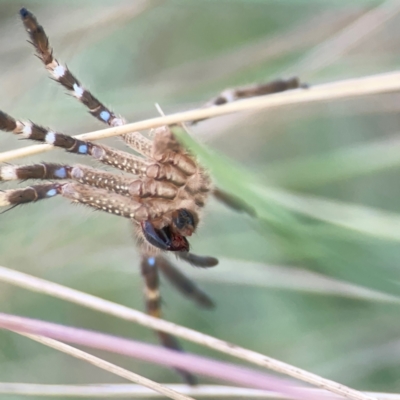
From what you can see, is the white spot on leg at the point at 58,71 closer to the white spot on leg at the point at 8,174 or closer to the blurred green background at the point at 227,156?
the white spot on leg at the point at 8,174

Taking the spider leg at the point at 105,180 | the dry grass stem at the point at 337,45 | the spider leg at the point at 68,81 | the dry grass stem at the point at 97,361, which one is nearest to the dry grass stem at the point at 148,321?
the dry grass stem at the point at 97,361

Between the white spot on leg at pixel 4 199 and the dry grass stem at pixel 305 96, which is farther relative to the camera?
the white spot on leg at pixel 4 199

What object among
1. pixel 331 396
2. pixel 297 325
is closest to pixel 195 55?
pixel 297 325

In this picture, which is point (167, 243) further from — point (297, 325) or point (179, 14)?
point (179, 14)

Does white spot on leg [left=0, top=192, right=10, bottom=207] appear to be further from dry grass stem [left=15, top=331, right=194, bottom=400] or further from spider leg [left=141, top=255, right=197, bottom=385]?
spider leg [left=141, top=255, right=197, bottom=385]

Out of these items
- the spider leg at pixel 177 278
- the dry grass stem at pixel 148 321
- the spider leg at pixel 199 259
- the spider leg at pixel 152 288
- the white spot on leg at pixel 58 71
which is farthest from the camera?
the spider leg at pixel 177 278

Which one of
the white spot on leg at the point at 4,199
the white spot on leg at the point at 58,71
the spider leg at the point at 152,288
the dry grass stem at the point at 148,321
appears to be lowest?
the dry grass stem at the point at 148,321
